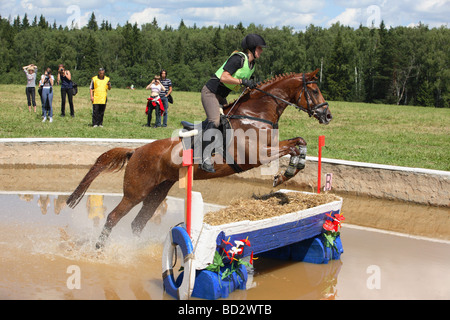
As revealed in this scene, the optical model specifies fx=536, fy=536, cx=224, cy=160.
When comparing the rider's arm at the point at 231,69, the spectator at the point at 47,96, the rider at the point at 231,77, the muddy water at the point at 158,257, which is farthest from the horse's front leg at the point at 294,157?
the spectator at the point at 47,96

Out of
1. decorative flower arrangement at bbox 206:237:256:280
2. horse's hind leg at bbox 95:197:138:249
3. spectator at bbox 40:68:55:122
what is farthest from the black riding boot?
spectator at bbox 40:68:55:122

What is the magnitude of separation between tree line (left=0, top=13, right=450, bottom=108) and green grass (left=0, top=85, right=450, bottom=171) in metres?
37.3

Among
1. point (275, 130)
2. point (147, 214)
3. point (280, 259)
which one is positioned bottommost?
point (280, 259)

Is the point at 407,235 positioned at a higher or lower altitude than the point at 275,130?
lower

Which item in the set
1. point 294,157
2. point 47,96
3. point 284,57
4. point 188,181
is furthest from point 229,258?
point 284,57

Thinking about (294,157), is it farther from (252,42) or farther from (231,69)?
(252,42)

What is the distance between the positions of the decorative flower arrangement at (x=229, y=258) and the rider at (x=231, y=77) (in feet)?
4.25

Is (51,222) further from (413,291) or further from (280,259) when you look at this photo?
(413,291)

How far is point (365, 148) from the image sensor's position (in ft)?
43.5

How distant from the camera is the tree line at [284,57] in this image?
5900 cm

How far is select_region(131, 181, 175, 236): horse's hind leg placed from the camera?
6.60m

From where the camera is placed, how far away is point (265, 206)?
19.4 ft
